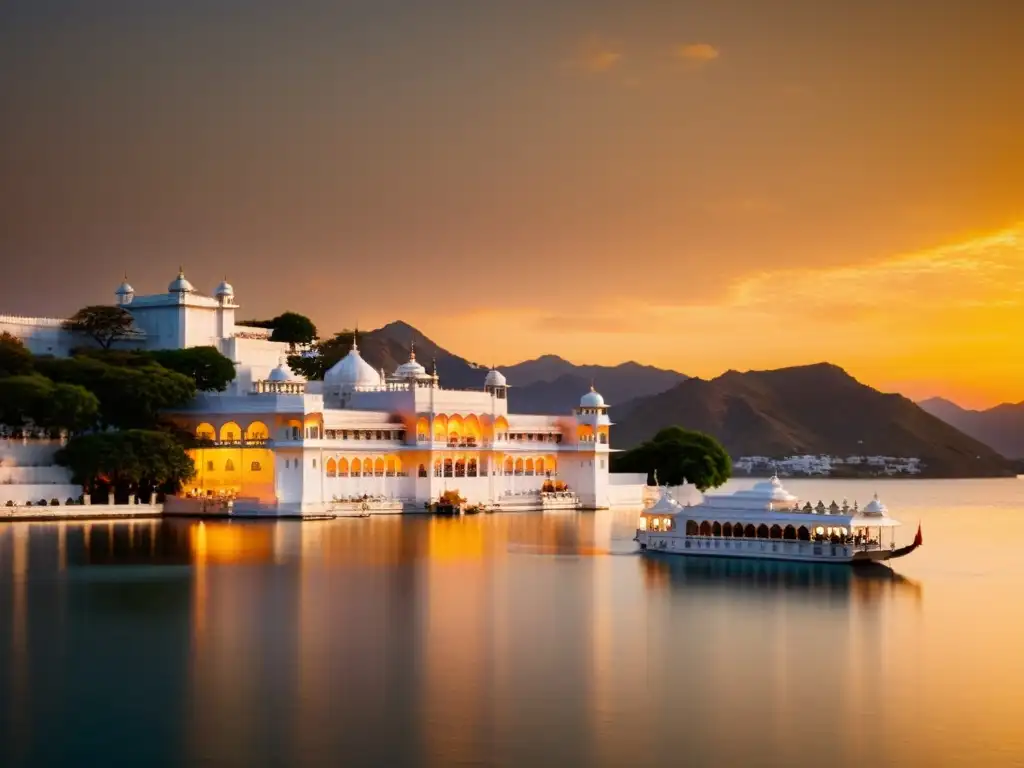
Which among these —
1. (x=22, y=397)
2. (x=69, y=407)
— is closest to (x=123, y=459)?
(x=69, y=407)

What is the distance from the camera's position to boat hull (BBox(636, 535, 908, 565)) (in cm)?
4531

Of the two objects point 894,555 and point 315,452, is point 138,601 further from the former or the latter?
point 315,452

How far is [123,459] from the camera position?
62.4 m

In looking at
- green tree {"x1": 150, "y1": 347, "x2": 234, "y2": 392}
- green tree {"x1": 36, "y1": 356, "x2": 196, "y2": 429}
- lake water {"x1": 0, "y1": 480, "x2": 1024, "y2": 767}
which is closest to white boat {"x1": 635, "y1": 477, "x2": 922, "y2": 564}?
lake water {"x1": 0, "y1": 480, "x2": 1024, "y2": 767}

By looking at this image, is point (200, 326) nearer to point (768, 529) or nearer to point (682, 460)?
point (682, 460)

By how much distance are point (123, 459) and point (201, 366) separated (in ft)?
46.7

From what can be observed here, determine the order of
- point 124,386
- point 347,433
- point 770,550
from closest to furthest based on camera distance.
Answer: point 770,550 → point 124,386 → point 347,433

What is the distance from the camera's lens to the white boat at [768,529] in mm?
45406

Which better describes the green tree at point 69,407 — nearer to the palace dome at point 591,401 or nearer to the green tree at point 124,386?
the green tree at point 124,386

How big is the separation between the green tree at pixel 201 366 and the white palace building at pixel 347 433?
971 millimetres

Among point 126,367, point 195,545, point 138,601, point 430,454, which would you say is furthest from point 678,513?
point 126,367

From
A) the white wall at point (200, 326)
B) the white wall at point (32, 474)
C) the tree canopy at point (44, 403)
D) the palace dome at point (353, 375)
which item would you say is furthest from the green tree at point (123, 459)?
the white wall at point (200, 326)

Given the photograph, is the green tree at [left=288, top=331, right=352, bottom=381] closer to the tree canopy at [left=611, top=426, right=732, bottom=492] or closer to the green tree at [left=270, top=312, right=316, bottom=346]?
the green tree at [left=270, top=312, right=316, bottom=346]

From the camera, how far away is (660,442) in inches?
3406
